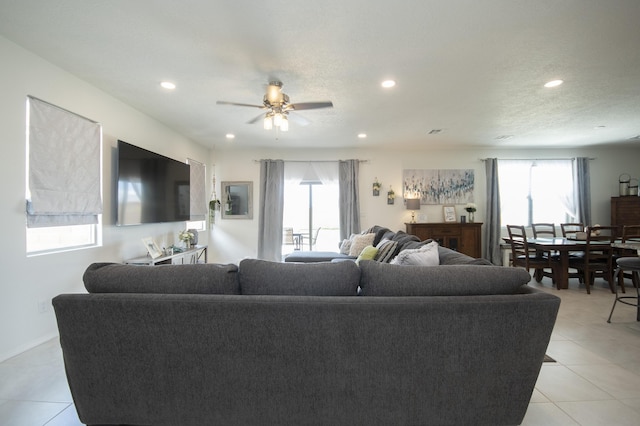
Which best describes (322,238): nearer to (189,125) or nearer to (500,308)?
(189,125)

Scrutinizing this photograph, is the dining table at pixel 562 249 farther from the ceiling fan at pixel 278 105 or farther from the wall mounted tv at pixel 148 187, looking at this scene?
the wall mounted tv at pixel 148 187

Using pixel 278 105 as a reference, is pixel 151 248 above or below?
below

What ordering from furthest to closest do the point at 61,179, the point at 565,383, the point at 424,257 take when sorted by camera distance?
the point at 61,179
the point at 424,257
the point at 565,383

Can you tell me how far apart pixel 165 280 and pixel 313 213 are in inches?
198

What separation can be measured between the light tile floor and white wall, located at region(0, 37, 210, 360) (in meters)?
0.29

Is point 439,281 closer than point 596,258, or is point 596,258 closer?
point 439,281

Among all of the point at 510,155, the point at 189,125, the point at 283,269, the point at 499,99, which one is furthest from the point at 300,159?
the point at 283,269

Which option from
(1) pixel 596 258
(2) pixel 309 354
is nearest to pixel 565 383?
(2) pixel 309 354

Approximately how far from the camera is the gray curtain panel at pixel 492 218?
6.23 m

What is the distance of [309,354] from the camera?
4.60ft

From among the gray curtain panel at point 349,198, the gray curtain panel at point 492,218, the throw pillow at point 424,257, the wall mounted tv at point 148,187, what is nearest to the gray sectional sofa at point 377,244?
the throw pillow at point 424,257

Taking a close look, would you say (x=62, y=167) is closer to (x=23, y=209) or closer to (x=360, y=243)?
(x=23, y=209)

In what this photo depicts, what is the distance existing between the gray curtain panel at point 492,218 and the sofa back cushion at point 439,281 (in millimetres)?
5373

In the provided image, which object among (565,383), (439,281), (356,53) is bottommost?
(565,383)
